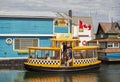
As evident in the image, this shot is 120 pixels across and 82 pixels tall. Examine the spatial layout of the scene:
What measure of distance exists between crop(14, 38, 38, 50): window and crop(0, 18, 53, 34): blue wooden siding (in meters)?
0.76

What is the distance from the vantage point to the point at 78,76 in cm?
2712

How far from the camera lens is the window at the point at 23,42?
114 ft

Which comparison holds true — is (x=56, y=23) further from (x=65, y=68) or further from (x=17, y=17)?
(x=65, y=68)

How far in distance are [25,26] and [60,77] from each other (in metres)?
10.5

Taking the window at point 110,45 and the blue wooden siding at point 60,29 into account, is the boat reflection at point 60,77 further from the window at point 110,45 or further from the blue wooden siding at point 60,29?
the window at point 110,45

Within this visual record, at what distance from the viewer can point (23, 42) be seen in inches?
1379

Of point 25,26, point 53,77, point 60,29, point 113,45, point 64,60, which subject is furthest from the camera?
point 113,45

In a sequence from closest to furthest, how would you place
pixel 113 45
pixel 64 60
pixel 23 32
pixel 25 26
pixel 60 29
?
pixel 64 60 → pixel 23 32 → pixel 25 26 → pixel 60 29 → pixel 113 45

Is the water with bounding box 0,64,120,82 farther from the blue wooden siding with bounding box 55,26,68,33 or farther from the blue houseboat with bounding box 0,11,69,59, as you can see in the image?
the blue wooden siding with bounding box 55,26,68,33

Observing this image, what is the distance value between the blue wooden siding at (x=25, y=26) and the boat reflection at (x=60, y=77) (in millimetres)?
7649

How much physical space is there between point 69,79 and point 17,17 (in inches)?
479

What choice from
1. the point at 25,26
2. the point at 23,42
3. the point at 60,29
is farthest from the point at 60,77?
the point at 60,29

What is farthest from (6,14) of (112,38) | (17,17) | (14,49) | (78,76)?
(112,38)

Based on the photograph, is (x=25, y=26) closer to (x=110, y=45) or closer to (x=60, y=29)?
(x=60, y=29)
